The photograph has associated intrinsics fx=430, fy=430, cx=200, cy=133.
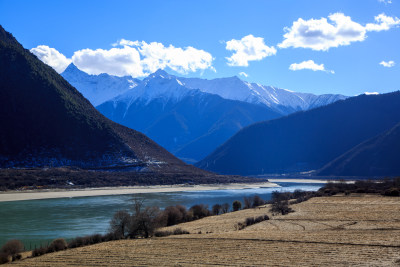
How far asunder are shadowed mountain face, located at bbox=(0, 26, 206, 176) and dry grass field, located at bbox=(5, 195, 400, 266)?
9467 centimetres

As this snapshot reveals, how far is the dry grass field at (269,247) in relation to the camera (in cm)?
2527

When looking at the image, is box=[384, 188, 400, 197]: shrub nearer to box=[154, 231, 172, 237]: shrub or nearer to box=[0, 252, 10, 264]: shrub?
box=[154, 231, 172, 237]: shrub

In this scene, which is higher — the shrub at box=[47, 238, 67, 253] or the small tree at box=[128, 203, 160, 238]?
the small tree at box=[128, 203, 160, 238]

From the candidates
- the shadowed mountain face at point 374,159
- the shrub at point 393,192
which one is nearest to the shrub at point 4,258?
the shrub at point 393,192

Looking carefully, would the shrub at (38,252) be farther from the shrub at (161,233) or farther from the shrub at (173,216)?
the shrub at (173,216)

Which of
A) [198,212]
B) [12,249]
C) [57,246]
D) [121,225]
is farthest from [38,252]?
[198,212]

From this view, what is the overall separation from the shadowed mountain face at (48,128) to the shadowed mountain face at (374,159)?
71528 millimetres

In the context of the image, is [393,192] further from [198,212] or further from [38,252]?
[38,252]

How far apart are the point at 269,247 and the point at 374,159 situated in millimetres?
161674

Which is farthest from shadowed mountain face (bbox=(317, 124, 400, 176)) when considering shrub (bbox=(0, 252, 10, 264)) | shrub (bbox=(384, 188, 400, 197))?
shrub (bbox=(0, 252, 10, 264))

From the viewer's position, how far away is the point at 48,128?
13338 cm

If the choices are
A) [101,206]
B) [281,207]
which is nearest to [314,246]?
[281,207]

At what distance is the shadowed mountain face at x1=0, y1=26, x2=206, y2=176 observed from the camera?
410ft

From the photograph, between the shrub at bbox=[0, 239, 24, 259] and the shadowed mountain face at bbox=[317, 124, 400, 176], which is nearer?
the shrub at bbox=[0, 239, 24, 259]
